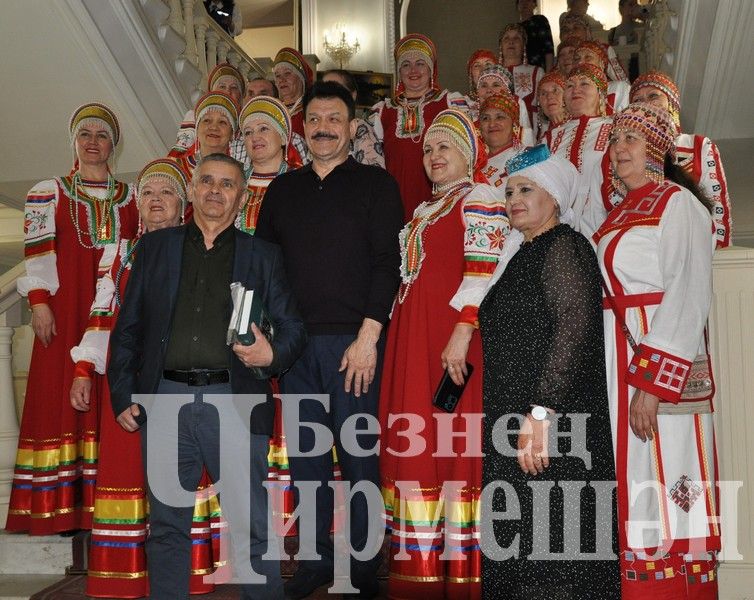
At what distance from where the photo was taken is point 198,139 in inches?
153

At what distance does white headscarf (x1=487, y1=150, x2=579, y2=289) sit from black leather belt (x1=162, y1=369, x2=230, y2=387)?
85 cm

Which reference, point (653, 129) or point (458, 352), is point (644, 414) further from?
point (653, 129)

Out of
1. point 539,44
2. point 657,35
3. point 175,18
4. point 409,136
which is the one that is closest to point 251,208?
point 409,136

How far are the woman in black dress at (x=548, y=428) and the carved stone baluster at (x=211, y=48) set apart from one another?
451 cm

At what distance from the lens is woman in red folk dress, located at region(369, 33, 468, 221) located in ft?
13.6

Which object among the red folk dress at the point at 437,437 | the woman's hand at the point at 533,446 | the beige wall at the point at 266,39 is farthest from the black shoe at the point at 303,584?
the beige wall at the point at 266,39

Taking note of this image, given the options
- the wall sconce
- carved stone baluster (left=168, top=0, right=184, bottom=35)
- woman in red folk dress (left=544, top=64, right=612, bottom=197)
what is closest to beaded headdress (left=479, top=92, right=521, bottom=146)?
woman in red folk dress (left=544, top=64, right=612, bottom=197)

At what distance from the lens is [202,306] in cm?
250

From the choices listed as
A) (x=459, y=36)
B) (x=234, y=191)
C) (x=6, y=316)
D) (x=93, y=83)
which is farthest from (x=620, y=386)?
(x=459, y=36)

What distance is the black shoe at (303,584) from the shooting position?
262 cm

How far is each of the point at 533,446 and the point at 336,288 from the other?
84 cm

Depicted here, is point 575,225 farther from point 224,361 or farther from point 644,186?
point 224,361

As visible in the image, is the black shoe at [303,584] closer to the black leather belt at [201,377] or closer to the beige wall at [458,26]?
the black leather belt at [201,377]

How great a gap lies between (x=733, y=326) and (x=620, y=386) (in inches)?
28.6
